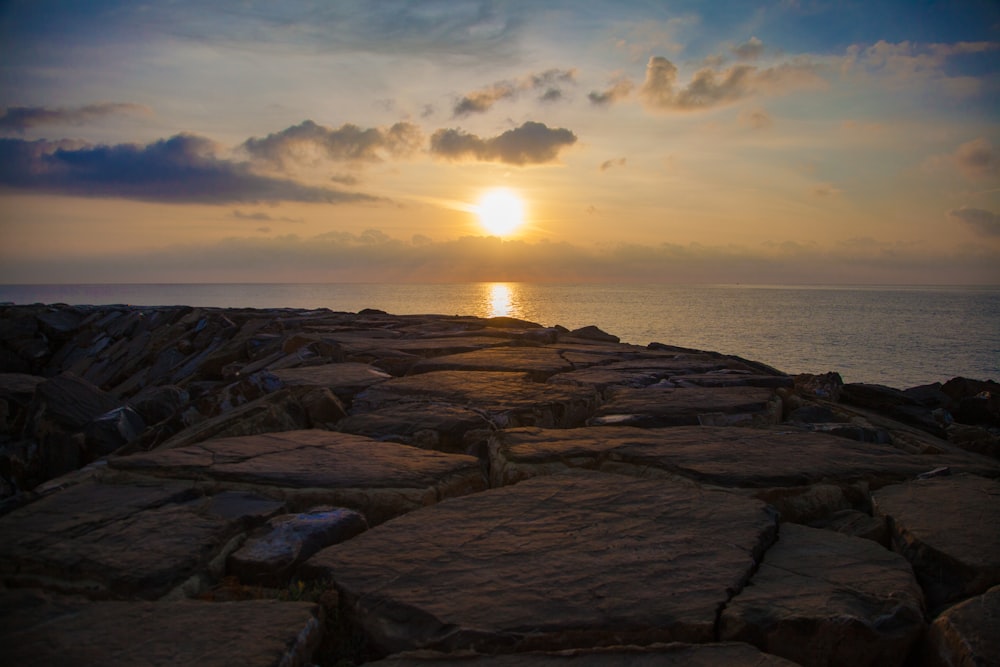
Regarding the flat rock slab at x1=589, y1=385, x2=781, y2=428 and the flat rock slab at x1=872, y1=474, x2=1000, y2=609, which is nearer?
the flat rock slab at x1=872, y1=474, x2=1000, y2=609

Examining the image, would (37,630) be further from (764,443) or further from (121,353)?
(121,353)

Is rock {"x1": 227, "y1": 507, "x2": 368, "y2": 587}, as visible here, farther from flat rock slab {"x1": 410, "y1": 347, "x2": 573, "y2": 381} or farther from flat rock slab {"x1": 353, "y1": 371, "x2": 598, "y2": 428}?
flat rock slab {"x1": 410, "y1": 347, "x2": 573, "y2": 381}

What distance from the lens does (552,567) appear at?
1.65 meters

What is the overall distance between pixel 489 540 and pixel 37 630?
1.06 metres

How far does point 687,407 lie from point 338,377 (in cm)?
213

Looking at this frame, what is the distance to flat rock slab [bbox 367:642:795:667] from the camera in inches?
51.1

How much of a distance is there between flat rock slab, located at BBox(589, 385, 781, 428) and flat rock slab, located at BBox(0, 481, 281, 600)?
5.80 feet

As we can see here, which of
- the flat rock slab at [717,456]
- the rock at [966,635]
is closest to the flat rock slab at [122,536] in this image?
the flat rock slab at [717,456]

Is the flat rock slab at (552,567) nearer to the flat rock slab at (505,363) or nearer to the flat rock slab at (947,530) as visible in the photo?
the flat rock slab at (947,530)

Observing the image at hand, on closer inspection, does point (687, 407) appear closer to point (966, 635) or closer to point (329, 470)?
point (329, 470)

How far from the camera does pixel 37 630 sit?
142 centimetres

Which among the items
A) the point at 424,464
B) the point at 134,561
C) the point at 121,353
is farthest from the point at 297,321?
the point at 134,561

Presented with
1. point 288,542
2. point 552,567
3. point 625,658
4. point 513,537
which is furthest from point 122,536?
point 625,658

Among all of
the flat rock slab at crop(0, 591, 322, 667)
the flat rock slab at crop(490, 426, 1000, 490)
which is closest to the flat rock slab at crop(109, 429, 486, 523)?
the flat rock slab at crop(490, 426, 1000, 490)
